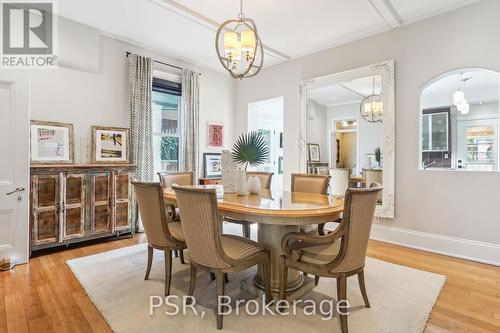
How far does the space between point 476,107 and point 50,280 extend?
9321 millimetres

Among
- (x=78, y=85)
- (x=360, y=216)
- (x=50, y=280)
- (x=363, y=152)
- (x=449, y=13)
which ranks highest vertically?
(x=449, y=13)

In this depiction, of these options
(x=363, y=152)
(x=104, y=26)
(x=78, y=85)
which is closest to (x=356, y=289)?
(x=363, y=152)

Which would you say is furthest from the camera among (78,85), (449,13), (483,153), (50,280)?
(483,153)

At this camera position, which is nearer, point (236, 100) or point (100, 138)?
point (100, 138)

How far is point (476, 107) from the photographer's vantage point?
6.96 meters

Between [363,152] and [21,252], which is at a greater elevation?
[363,152]

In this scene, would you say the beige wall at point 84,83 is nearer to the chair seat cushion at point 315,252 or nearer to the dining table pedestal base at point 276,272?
the dining table pedestal base at point 276,272

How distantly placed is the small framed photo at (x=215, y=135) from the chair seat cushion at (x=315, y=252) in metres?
3.93

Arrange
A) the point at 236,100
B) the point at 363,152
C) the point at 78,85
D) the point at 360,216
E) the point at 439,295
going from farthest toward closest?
the point at 236,100, the point at 363,152, the point at 78,85, the point at 439,295, the point at 360,216

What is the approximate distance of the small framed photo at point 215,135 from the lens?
18.6ft

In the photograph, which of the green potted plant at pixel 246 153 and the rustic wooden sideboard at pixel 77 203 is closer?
the green potted plant at pixel 246 153

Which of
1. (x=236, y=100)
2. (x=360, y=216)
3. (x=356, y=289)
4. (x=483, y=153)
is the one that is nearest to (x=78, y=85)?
(x=236, y=100)

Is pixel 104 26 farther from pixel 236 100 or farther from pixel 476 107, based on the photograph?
pixel 476 107

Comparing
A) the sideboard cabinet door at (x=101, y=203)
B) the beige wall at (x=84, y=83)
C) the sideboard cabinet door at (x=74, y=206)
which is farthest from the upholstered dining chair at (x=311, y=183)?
the beige wall at (x=84, y=83)
